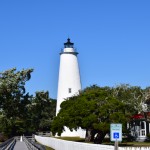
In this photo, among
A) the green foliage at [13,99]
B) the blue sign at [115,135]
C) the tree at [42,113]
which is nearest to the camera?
the blue sign at [115,135]

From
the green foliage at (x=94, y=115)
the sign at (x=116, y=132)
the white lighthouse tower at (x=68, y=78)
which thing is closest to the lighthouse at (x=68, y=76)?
the white lighthouse tower at (x=68, y=78)

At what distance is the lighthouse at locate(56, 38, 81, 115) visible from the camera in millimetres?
70062

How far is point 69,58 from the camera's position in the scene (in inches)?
2813

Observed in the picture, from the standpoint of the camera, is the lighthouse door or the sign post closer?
the sign post

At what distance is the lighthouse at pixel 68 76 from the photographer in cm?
7006

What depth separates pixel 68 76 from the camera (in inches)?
2771

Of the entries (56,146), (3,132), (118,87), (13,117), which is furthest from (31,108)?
(56,146)

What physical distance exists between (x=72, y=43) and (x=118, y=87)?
16690mm

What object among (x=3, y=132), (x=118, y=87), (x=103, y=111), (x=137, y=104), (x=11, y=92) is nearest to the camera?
(x=103, y=111)

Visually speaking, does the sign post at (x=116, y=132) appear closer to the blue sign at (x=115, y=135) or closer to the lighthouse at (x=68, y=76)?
the blue sign at (x=115, y=135)

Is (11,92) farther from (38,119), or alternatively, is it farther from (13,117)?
(38,119)

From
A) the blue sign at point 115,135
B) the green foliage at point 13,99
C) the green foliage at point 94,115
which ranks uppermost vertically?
the green foliage at point 13,99

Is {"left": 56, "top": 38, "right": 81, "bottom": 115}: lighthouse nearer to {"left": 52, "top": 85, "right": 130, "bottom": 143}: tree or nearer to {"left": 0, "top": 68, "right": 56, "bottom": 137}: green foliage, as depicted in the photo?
{"left": 0, "top": 68, "right": 56, "bottom": 137}: green foliage

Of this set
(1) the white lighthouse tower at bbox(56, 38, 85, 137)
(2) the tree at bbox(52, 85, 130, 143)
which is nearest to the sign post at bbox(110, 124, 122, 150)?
(2) the tree at bbox(52, 85, 130, 143)
